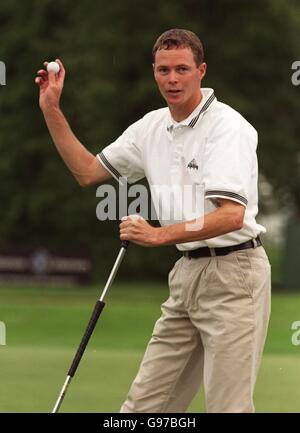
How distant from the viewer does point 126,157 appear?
598 centimetres

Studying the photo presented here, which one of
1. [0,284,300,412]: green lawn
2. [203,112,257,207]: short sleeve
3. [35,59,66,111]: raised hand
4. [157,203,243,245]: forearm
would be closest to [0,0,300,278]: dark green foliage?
[0,284,300,412]: green lawn

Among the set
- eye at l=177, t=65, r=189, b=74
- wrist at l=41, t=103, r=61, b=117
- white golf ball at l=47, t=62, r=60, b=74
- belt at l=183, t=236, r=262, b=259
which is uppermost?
white golf ball at l=47, t=62, r=60, b=74

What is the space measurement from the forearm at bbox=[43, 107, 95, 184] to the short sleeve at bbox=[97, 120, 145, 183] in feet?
0.27

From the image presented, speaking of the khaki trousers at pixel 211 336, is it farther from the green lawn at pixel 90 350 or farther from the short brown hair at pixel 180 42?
the green lawn at pixel 90 350

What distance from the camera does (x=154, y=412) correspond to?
5.75 m

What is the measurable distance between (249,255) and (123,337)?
9995mm

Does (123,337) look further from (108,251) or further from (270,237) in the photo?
(270,237)

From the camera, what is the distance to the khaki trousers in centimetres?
543

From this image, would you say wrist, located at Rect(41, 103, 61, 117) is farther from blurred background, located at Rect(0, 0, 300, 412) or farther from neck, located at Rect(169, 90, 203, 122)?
blurred background, located at Rect(0, 0, 300, 412)

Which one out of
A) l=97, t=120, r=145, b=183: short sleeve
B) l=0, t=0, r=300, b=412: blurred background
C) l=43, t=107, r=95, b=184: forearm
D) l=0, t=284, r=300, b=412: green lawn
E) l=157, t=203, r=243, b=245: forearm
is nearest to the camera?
l=157, t=203, r=243, b=245: forearm

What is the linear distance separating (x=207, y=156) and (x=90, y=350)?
22.3 feet

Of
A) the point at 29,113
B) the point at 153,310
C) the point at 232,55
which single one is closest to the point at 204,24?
the point at 232,55

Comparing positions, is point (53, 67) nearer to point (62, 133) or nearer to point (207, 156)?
point (62, 133)

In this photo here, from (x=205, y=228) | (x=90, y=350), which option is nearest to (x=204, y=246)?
(x=205, y=228)
